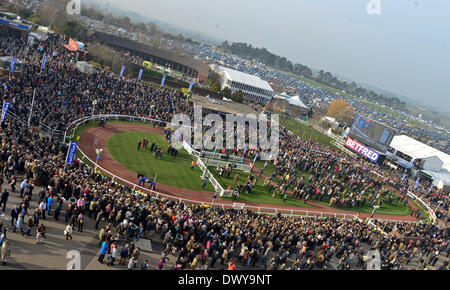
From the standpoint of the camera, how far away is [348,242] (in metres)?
22.6

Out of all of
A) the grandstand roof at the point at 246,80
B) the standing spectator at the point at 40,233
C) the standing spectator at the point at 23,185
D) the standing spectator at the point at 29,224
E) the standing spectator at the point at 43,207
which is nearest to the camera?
the standing spectator at the point at 40,233

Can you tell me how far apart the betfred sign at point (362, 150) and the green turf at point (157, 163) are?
93.8 ft

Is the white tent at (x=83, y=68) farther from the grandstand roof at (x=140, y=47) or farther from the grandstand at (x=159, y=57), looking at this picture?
the grandstand at (x=159, y=57)

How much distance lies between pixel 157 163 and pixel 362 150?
3303 centimetres

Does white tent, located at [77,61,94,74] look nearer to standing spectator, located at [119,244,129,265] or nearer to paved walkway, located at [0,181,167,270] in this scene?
paved walkway, located at [0,181,167,270]

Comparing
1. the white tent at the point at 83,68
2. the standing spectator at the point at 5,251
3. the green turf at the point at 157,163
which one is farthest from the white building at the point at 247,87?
the standing spectator at the point at 5,251

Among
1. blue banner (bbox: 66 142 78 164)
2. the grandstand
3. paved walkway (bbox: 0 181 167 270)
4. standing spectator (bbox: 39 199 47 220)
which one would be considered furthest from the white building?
standing spectator (bbox: 39 199 47 220)

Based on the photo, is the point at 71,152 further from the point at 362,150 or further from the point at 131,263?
the point at 362,150

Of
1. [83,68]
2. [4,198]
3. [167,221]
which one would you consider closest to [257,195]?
[167,221]

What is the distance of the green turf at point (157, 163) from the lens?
90.3 feet

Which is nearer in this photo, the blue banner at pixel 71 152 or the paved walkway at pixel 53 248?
the paved walkway at pixel 53 248

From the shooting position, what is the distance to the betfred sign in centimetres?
4838

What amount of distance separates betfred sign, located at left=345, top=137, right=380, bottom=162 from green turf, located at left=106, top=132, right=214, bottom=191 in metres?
28.6

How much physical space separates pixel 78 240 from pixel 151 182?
11114 millimetres
